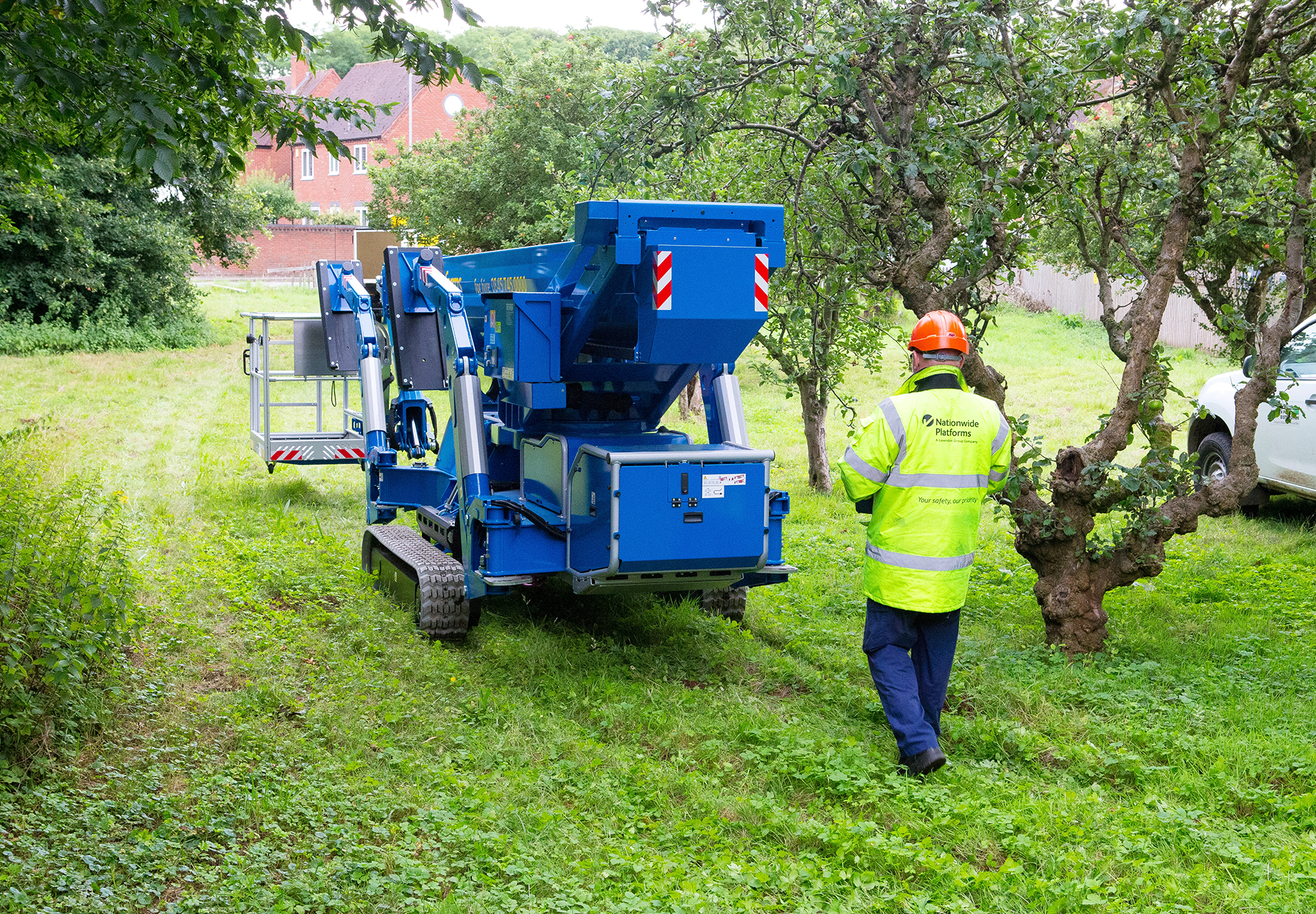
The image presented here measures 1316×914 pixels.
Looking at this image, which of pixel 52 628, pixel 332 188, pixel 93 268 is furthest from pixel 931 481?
pixel 332 188

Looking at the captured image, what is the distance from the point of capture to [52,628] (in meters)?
4.58

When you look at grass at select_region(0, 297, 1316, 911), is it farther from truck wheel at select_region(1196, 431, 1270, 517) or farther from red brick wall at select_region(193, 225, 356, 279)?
red brick wall at select_region(193, 225, 356, 279)

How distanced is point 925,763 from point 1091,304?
2708cm

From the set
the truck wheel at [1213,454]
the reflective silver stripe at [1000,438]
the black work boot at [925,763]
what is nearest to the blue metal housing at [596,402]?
the reflective silver stripe at [1000,438]

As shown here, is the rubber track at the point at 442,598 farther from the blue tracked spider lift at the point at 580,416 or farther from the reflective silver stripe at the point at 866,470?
the reflective silver stripe at the point at 866,470

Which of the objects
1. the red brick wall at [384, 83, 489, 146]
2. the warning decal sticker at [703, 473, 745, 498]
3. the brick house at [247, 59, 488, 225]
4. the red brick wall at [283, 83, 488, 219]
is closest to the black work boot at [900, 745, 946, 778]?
the warning decal sticker at [703, 473, 745, 498]

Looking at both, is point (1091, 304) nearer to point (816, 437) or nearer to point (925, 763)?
point (816, 437)

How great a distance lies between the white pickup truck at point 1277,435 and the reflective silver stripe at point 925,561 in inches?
178

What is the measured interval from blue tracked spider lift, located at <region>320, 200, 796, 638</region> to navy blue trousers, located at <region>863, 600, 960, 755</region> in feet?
3.28

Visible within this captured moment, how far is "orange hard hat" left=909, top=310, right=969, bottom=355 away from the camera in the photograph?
527 centimetres

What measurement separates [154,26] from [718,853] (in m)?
3.78

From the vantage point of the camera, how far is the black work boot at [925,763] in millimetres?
5000

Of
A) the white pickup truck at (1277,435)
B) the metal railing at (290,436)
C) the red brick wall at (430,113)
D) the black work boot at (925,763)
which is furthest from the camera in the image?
the red brick wall at (430,113)

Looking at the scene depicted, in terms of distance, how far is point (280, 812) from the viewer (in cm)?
439
